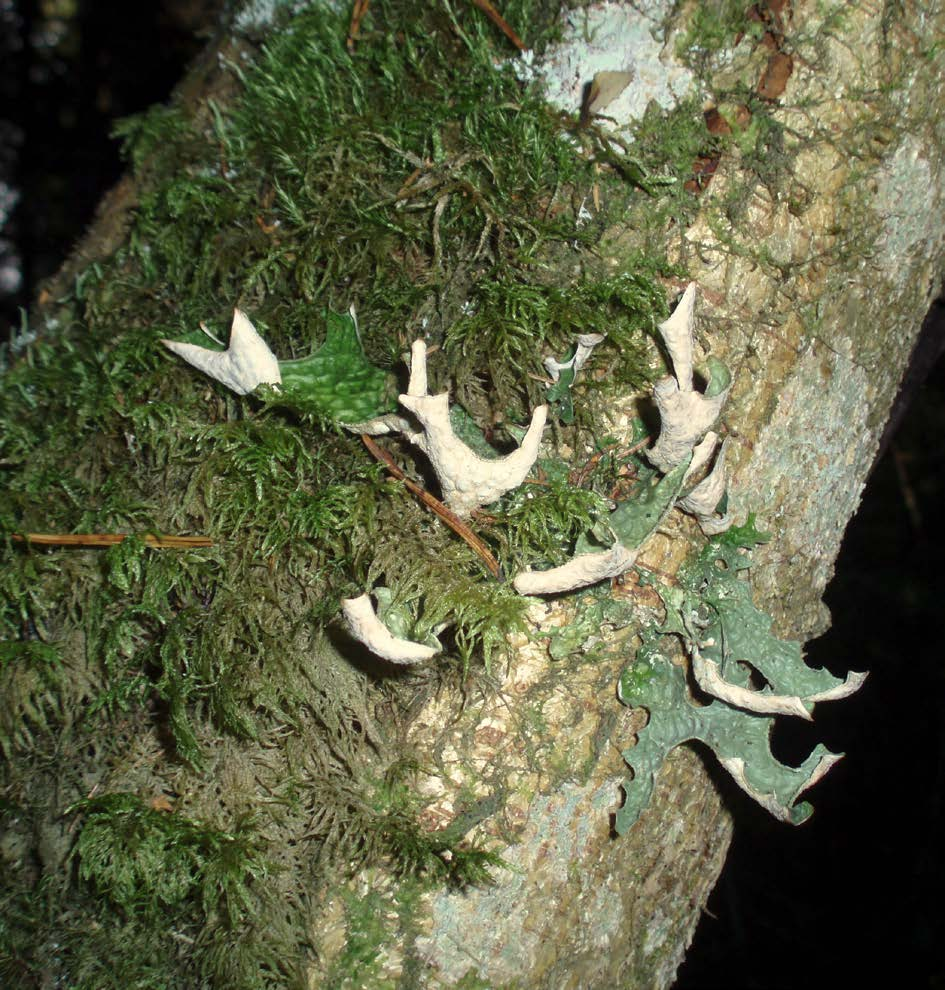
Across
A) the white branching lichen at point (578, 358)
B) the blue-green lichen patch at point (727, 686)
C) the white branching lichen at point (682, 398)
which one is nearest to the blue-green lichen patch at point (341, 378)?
the white branching lichen at point (578, 358)

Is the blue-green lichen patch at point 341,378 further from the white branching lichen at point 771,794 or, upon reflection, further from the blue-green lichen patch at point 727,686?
the white branching lichen at point 771,794

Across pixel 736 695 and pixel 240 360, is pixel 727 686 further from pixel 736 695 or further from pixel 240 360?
pixel 240 360

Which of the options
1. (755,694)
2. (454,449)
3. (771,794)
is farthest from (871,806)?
(454,449)

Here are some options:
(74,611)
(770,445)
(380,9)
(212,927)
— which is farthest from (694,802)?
(380,9)

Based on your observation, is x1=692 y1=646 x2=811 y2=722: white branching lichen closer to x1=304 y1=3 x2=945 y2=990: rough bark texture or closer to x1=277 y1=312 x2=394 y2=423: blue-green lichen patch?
x1=304 y1=3 x2=945 y2=990: rough bark texture

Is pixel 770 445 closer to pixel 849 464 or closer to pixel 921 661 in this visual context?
pixel 849 464

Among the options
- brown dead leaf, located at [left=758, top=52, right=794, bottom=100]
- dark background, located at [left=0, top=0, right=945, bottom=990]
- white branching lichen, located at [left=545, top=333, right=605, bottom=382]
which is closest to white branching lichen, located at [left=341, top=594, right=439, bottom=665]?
white branching lichen, located at [left=545, top=333, right=605, bottom=382]

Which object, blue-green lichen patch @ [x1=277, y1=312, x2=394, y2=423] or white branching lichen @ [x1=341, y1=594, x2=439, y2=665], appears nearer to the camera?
white branching lichen @ [x1=341, y1=594, x2=439, y2=665]
